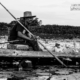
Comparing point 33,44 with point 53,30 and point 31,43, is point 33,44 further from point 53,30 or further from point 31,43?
point 53,30

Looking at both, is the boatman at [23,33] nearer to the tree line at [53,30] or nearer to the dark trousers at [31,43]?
the dark trousers at [31,43]

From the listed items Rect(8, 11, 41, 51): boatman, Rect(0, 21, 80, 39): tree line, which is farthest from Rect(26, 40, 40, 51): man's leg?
Rect(0, 21, 80, 39): tree line

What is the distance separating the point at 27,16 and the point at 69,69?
197 cm

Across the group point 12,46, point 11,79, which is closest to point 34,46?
point 12,46

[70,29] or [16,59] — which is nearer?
[16,59]

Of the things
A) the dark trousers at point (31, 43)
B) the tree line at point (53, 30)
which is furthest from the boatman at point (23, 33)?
the tree line at point (53, 30)

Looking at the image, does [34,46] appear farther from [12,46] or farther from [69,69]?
[69,69]

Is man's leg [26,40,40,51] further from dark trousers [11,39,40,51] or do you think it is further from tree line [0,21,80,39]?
tree line [0,21,80,39]

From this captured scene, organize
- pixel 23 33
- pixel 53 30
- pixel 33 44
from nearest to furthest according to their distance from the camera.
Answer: pixel 33 44 < pixel 23 33 < pixel 53 30

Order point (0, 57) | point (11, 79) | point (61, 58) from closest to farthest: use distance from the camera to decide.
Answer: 1. point (11, 79)
2. point (0, 57)
3. point (61, 58)

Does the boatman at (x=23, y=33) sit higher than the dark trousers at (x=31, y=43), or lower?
higher

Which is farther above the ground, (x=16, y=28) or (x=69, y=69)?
(x=16, y=28)

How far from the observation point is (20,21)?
6.54 metres

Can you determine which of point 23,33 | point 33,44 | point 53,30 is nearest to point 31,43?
point 33,44
